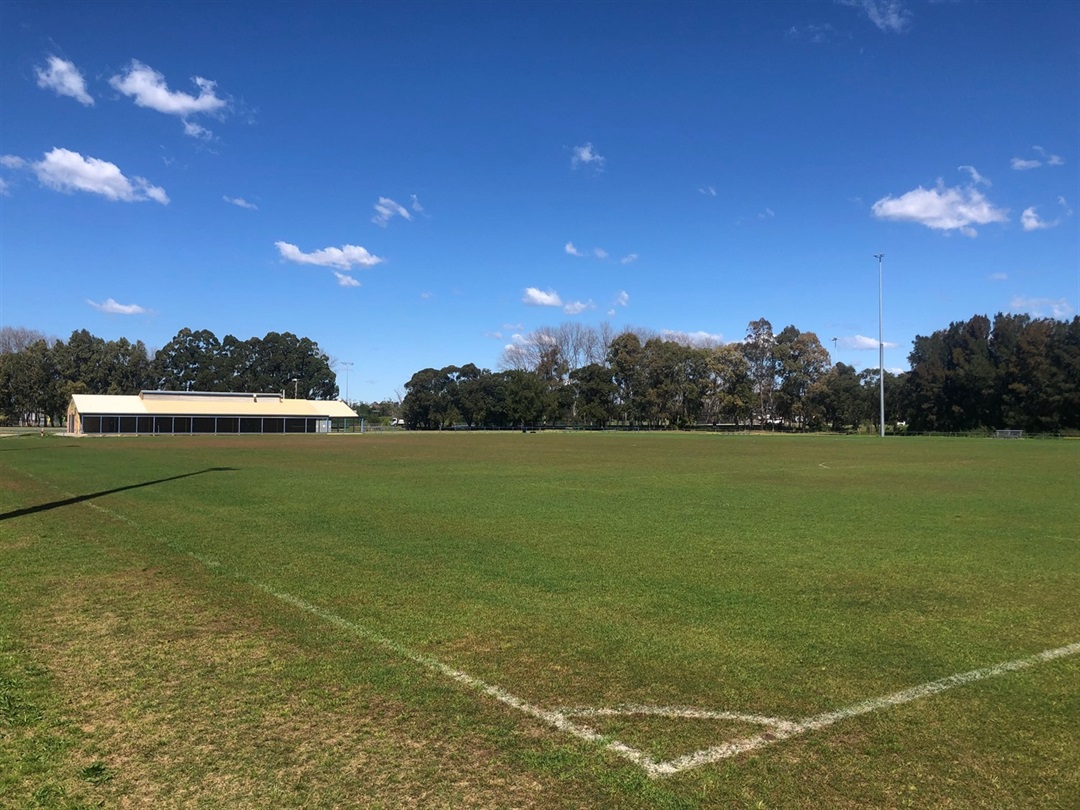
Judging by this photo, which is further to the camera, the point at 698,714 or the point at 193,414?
the point at 193,414

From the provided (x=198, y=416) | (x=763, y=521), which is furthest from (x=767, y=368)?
(x=763, y=521)

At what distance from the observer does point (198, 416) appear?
3339 inches

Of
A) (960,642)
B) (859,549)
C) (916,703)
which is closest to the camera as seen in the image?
(916,703)

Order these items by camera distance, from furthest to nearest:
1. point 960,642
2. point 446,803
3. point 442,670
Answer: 1. point 960,642
2. point 442,670
3. point 446,803

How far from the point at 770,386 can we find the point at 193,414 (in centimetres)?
8252

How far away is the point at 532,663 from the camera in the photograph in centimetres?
536

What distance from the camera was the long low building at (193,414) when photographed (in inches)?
3145

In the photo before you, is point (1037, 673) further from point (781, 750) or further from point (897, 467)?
point (897, 467)

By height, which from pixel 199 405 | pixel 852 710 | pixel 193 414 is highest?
pixel 199 405

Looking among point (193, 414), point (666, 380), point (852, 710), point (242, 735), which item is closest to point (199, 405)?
point (193, 414)

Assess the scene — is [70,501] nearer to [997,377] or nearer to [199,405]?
[199,405]

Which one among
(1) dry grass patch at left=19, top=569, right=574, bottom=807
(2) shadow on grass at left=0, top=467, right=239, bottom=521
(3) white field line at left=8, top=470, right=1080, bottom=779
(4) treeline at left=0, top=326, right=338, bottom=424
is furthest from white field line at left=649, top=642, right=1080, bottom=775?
(4) treeline at left=0, top=326, right=338, bottom=424

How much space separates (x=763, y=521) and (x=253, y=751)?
1104cm

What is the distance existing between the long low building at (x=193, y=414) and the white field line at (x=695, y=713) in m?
88.2
